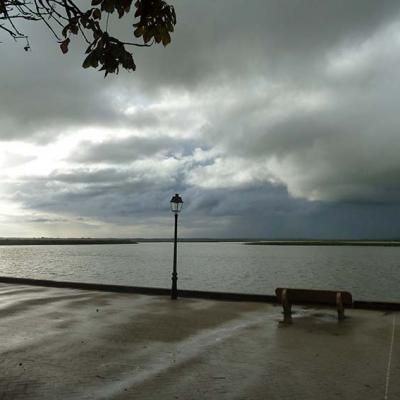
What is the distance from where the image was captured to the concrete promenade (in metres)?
6.52

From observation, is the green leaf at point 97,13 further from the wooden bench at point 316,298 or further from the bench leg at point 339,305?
the bench leg at point 339,305

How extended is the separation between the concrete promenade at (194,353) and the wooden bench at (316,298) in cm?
34

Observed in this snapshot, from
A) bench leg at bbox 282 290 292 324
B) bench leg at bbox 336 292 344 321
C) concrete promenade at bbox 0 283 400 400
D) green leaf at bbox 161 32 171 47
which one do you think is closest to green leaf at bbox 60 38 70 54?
green leaf at bbox 161 32 171 47

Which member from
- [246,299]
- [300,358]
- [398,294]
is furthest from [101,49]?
[398,294]

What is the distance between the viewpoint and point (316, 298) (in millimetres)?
12414

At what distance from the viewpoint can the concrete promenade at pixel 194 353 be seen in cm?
652

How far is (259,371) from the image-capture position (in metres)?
7.46

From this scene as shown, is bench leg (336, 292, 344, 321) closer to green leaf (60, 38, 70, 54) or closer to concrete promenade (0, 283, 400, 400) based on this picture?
concrete promenade (0, 283, 400, 400)

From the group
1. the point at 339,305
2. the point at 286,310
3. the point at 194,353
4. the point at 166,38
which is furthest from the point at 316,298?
the point at 166,38

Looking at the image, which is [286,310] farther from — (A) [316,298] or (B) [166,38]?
(B) [166,38]

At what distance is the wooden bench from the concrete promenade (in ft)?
1.11

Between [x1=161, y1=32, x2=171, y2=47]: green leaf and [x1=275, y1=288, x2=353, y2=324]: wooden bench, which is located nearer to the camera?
[x1=161, y1=32, x2=171, y2=47]: green leaf

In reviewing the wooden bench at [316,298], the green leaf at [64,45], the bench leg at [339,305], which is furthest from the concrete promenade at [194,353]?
the green leaf at [64,45]

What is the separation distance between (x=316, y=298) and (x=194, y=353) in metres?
5.09
